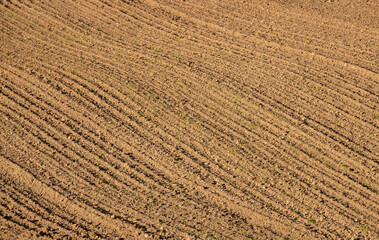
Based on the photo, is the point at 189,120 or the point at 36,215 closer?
the point at 36,215

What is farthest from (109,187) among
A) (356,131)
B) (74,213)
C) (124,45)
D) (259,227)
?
(356,131)

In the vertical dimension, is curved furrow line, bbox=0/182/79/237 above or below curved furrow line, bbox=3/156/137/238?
below

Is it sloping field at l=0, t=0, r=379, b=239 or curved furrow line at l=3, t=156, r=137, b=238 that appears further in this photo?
sloping field at l=0, t=0, r=379, b=239

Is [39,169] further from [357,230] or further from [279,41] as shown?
[279,41]

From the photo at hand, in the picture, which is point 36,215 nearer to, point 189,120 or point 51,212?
point 51,212

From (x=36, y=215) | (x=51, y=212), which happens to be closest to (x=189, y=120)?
(x=51, y=212)

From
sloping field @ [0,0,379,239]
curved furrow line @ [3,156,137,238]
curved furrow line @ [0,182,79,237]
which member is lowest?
curved furrow line @ [0,182,79,237]

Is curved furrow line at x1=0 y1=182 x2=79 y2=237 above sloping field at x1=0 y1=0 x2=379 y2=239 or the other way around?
the other way around

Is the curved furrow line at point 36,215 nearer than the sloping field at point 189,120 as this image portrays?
Yes
